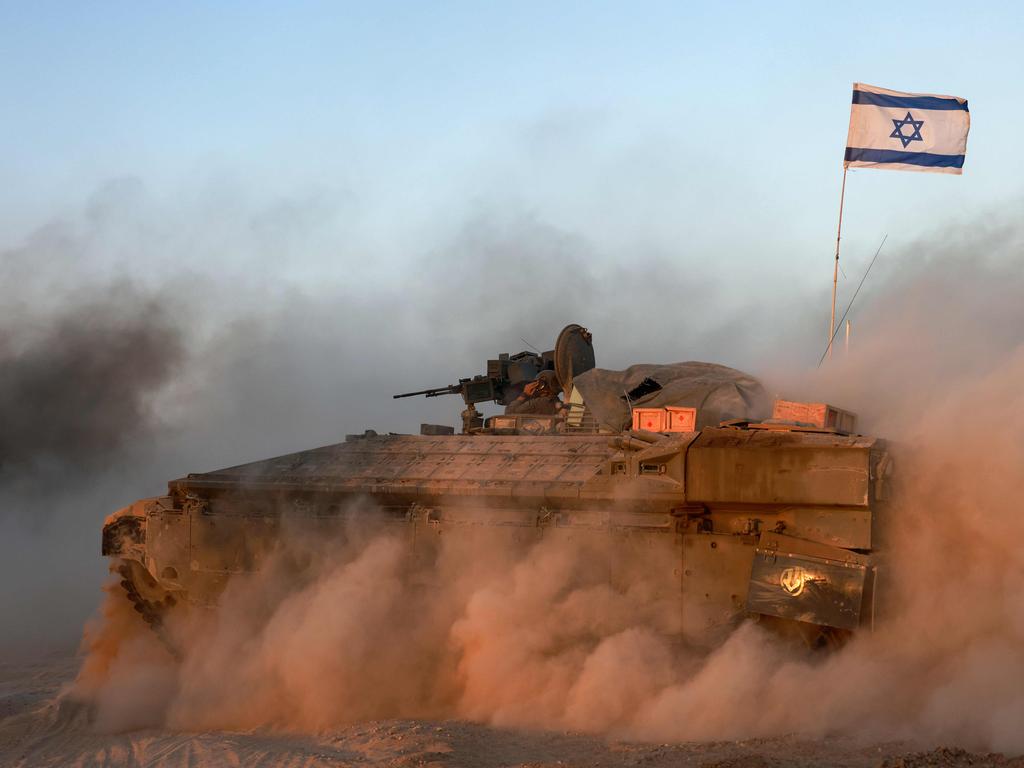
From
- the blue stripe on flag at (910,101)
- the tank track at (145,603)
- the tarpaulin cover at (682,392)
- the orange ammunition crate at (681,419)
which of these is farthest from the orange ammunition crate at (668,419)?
the tank track at (145,603)

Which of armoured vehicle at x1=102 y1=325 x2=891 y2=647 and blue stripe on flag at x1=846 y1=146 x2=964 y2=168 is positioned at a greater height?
blue stripe on flag at x1=846 y1=146 x2=964 y2=168

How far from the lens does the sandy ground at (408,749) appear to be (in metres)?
10.9

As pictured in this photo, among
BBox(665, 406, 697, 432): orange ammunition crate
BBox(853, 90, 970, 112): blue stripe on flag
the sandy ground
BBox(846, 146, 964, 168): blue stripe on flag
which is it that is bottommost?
the sandy ground

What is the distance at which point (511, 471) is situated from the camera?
651 inches

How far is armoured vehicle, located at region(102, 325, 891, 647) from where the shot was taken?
13.7 m

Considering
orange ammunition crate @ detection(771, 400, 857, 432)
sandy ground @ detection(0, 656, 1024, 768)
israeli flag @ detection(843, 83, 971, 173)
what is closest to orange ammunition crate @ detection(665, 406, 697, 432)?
orange ammunition crate @ detection(771, 400, 857, 432)

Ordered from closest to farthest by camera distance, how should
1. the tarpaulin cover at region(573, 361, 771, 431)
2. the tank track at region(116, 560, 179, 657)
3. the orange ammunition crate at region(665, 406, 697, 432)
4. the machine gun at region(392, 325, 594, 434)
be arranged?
1. the orange ammunition crate at region(665, 406, 697, 432)
2. the tarpaulin cover at region(573, 361, 771, 431)
3. the tank track at region(116, 560, 179, 657)
4. the machine gun at region(392, 325, 594, 434)

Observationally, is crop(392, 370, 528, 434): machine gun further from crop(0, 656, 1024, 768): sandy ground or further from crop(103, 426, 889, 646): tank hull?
crop(0, 656, 1024, 768): sandy ground

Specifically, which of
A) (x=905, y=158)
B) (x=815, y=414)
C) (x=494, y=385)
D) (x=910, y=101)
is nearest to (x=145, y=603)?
(x=494, y=385)

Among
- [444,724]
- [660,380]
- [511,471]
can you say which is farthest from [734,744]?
[660,380]

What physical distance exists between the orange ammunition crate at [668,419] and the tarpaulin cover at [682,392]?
25.9 inches

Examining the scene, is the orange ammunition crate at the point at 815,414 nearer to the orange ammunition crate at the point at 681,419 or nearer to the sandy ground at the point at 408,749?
the orange ammunition crate at the point at 681,419

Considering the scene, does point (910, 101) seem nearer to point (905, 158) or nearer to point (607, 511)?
point (905, 158)

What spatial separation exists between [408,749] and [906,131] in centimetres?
1146
